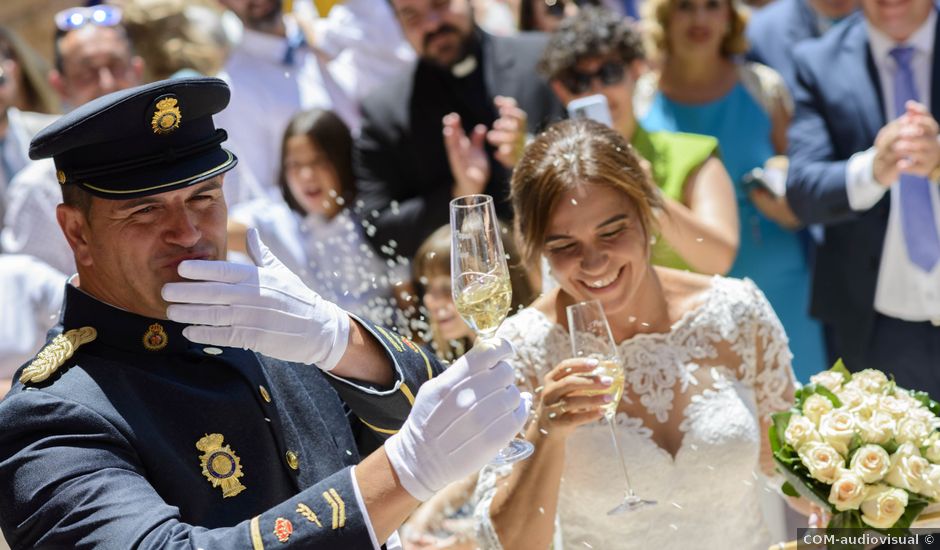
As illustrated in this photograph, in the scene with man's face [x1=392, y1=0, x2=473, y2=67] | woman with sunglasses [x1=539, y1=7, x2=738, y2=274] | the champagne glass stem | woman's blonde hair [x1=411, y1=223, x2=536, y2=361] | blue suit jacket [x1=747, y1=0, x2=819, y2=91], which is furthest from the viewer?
blue suit jacket [x1=747, y1=0, x2=819, y2=91]

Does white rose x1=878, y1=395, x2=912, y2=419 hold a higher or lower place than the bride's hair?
lower

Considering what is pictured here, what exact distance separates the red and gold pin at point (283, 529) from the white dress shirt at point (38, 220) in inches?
127

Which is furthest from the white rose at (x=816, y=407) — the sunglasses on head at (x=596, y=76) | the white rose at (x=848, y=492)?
the sunglasses on head at (x=596, y=76)

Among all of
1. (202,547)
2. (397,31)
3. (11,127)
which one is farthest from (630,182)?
(11,127)

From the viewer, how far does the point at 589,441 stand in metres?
3.37

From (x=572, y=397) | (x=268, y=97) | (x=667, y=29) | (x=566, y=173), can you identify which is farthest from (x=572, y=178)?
(x=268, y=97)

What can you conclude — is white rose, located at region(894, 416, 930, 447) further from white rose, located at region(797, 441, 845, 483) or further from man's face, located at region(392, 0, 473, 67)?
man's face, located at region(392, 0, 473, 67)

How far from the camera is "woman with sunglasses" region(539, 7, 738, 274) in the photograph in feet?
14.8

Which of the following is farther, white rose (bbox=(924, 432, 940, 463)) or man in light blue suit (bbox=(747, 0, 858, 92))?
man in light blue suit (bbox=(747, 0, 858, 92))

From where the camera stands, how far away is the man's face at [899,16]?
16.1 feet

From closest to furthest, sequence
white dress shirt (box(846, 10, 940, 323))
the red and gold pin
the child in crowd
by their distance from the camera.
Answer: the red and gold pin
white dress shirt (box(846, 10, 940, 323))
the child in crowd

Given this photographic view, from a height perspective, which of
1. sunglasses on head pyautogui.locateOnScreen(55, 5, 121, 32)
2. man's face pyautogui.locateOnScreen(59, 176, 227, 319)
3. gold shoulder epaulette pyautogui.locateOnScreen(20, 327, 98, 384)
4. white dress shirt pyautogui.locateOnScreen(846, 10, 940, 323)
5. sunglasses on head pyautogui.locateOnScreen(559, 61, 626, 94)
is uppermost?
man's face pyautogui.locateOnScreen(59, 176, 227, 319)

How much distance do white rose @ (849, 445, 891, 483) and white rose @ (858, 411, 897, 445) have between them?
0.03 metres

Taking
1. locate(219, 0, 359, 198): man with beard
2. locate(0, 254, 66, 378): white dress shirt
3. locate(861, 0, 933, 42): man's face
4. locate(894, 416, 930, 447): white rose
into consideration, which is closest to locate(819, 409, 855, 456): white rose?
locate(894, 416, 930, 447): white rose
